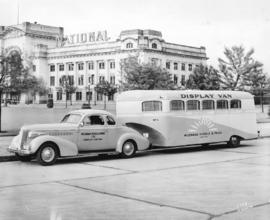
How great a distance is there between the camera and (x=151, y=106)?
1858 cm

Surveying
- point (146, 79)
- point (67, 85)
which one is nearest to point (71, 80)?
point (67, 85)

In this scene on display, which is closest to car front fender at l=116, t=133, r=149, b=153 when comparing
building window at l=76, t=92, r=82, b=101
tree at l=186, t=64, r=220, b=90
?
tree at l=186, t=64, r=220, b=90

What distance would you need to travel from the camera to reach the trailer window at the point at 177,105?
18.6 metres

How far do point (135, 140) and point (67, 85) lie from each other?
85.9 metres

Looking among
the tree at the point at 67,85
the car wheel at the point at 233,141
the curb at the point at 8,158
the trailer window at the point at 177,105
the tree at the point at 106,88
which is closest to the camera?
the curb at the point at 8,158

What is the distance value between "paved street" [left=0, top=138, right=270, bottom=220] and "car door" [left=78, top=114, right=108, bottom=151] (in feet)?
1.76

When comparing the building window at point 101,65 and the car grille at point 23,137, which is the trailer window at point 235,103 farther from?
the building window at point 101,65

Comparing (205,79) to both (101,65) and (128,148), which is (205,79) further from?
(128,148)

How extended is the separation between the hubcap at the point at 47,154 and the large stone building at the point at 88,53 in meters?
79.0

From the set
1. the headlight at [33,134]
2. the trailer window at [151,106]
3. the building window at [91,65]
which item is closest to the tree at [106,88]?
the building window at [91,65]

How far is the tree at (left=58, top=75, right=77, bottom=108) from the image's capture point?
101m

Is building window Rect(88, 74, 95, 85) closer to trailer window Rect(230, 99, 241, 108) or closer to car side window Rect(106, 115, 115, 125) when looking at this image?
trailer window Rect(230, 99, 241, 108)

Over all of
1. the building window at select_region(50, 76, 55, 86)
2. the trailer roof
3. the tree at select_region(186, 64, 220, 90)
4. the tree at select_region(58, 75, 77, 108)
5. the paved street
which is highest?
the building window at select_region(50, 76, 55, 86)

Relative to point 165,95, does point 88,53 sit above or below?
above
